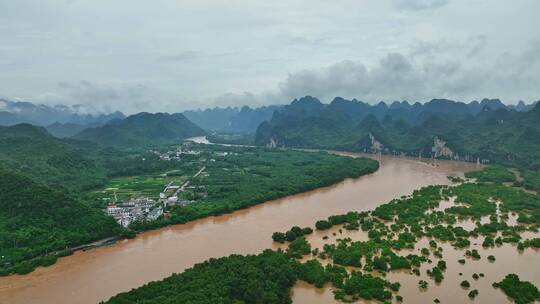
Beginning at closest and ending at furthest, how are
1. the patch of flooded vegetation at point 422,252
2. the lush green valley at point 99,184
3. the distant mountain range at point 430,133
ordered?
1. the patch of flooded vegetation at point 422,252
2. the lush green valley at point 99,184
3. the distant mountain range at point 430,133

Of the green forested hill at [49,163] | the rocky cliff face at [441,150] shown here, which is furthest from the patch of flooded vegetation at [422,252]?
the rocky cliff face at [441,150]

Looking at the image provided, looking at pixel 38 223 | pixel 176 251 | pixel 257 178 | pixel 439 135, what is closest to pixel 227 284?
pixel 176 251

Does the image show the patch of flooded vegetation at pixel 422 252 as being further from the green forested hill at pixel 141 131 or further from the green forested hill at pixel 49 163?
the green forested hill at pixel 141 131

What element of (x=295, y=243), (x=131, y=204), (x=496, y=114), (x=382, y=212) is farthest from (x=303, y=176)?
(x=496, y=114)

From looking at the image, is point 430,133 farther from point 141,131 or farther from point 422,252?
point 141,131

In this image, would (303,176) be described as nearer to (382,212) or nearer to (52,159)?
(382,212)

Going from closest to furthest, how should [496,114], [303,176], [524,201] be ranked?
[524,201], [303,176], [496,114]

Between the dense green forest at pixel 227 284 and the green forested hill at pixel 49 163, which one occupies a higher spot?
the green forested hill at pixel 49 163
